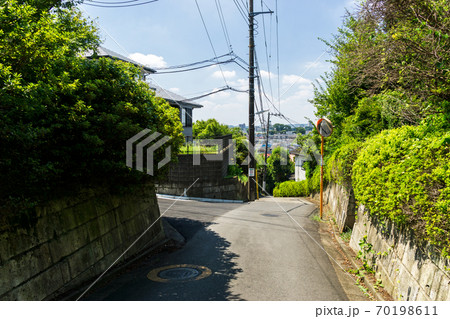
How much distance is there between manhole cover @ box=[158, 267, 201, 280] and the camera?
691 centimetres

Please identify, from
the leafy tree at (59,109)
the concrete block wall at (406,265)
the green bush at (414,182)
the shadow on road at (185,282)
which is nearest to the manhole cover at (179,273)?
the shadow on road at (185,282)

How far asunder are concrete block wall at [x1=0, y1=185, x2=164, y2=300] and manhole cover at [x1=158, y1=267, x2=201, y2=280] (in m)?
1.29

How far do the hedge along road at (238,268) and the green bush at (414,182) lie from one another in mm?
1842

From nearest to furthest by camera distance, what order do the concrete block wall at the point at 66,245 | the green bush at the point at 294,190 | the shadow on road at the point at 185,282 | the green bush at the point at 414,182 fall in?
1. the green bush at the point at 414,182
2. the concrete block wall at the point at 66,245
3. the shadow on road at the point at 185,282
4. the green bush at the point at 294,190

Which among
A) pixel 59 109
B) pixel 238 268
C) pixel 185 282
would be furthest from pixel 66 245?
pixel 238 268

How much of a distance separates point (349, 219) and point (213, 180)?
12.3 metres

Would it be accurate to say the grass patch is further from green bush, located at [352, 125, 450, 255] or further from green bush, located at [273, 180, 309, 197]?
green bush, located at [273, 180, 309, 197]

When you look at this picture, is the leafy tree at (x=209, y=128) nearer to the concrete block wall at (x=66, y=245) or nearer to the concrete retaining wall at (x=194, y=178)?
the concrete retaining wall at (x=194, y=178)

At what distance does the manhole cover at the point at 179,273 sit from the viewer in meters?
6.91

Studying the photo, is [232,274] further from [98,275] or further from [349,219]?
[349,219]

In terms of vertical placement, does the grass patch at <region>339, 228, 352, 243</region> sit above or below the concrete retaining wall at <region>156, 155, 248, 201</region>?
below

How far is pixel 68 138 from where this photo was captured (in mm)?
5980

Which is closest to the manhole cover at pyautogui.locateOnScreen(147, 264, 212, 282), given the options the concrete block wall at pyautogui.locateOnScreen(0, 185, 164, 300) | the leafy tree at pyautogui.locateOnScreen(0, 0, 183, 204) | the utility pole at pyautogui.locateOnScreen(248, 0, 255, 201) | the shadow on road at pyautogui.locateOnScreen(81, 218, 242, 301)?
the shadow on road at pyautogui.locateOnScreen(81, 218, 242, 301)

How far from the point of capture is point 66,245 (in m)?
6.06
